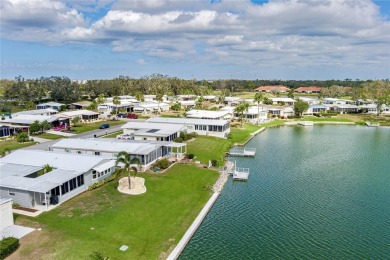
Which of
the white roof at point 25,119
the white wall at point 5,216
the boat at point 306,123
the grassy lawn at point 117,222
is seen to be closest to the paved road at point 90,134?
the white roof at point 25,119

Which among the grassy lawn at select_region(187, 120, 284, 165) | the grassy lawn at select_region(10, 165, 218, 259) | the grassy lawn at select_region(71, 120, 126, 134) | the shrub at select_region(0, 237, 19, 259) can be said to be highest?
the grassy lawn at select_region(71, 120, 126, 134)

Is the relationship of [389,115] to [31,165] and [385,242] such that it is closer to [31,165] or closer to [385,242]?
[385,242]

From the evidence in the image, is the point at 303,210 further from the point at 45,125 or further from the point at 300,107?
the point at 300,107

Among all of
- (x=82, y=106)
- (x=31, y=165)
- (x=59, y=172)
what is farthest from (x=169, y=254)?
(x=82, y=106)

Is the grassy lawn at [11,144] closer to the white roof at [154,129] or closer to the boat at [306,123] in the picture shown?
the white roof at [154,129]

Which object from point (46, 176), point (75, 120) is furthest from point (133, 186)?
point (75, 120)

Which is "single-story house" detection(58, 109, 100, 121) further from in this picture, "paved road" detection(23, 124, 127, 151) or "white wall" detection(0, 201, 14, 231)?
"white wall" detection(0, 201, 14, 231)

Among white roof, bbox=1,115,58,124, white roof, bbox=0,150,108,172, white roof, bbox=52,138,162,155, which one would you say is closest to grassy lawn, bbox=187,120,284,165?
white roof, bbox=52,138,162,155
